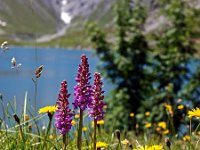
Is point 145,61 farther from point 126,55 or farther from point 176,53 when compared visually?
point 176,53

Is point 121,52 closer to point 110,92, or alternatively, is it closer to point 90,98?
point 110,92

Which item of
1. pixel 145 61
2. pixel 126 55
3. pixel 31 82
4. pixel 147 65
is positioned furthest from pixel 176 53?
pixel 31 82

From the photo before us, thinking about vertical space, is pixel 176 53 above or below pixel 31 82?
below

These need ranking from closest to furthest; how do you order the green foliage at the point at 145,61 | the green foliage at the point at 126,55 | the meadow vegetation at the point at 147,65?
the meadow vegetation at the point at 147,65 → the green foliage at the point at 145,61 → the green foliage at the point at 126,55

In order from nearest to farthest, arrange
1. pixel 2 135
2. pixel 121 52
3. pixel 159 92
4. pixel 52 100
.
A: pixel 2 135, pixel 159 92, pixel 121 52, pixel 52 100

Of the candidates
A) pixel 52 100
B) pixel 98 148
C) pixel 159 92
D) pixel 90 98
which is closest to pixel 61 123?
pixel 90 98

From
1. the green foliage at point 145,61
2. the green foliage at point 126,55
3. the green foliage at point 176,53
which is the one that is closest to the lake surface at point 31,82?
the green foliage at point 126,55

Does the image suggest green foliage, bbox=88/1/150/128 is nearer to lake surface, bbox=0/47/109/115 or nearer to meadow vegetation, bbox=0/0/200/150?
meadow vegetation, bbox=0/0/200/150

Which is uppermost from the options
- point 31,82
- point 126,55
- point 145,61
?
point 31,82

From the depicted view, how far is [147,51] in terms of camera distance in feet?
66.0

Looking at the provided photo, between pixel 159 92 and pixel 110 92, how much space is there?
93.8 inches

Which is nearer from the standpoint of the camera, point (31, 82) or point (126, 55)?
point (126, 55)

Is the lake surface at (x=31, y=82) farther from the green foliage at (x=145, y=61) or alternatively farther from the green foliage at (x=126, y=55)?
the green foliage at (x=145, y=61)

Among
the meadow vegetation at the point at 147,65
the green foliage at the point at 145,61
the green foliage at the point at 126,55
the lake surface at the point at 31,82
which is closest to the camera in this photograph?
the lake surface at the point at 31,82
